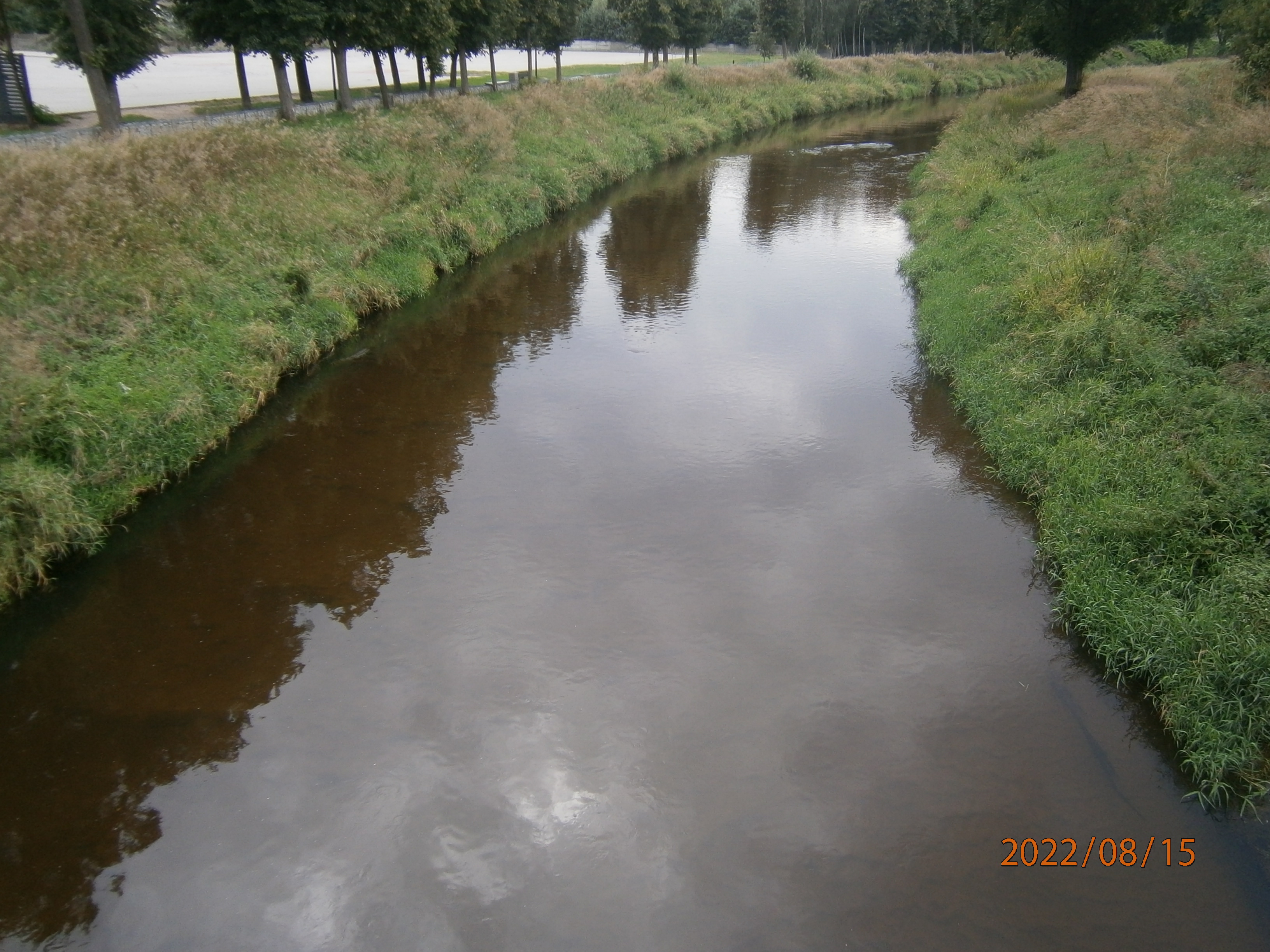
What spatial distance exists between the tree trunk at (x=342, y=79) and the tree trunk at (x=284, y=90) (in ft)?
6.00

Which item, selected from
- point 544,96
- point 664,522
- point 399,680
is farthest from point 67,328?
point 544,96

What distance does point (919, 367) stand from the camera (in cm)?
1309

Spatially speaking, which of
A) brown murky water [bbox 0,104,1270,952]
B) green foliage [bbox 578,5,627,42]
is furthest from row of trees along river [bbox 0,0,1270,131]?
green foliage [bbox 578,5,627,42]

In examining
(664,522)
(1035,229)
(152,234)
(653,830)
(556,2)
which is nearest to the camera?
(653,830)

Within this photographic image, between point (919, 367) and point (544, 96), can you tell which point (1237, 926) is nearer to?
point (919, 367)

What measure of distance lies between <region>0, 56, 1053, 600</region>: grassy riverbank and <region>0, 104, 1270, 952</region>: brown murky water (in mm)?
731

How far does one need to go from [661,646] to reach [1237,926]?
421cm

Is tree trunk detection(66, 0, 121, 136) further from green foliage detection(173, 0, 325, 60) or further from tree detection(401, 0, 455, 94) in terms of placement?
tree detection(401, 0, 455, 94)

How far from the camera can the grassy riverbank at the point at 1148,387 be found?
6.48 meters

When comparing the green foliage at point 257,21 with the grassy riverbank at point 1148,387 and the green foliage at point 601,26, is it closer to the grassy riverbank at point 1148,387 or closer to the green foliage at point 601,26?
the grassy riverbank at point 1148,387

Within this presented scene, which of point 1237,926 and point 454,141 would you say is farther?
point 454,141

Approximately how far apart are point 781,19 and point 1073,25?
94.2ft

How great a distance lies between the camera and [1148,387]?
9.17 metres

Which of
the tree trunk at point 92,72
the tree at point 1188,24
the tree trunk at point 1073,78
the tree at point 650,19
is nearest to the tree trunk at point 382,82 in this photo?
the tree trunk at point 92,72
